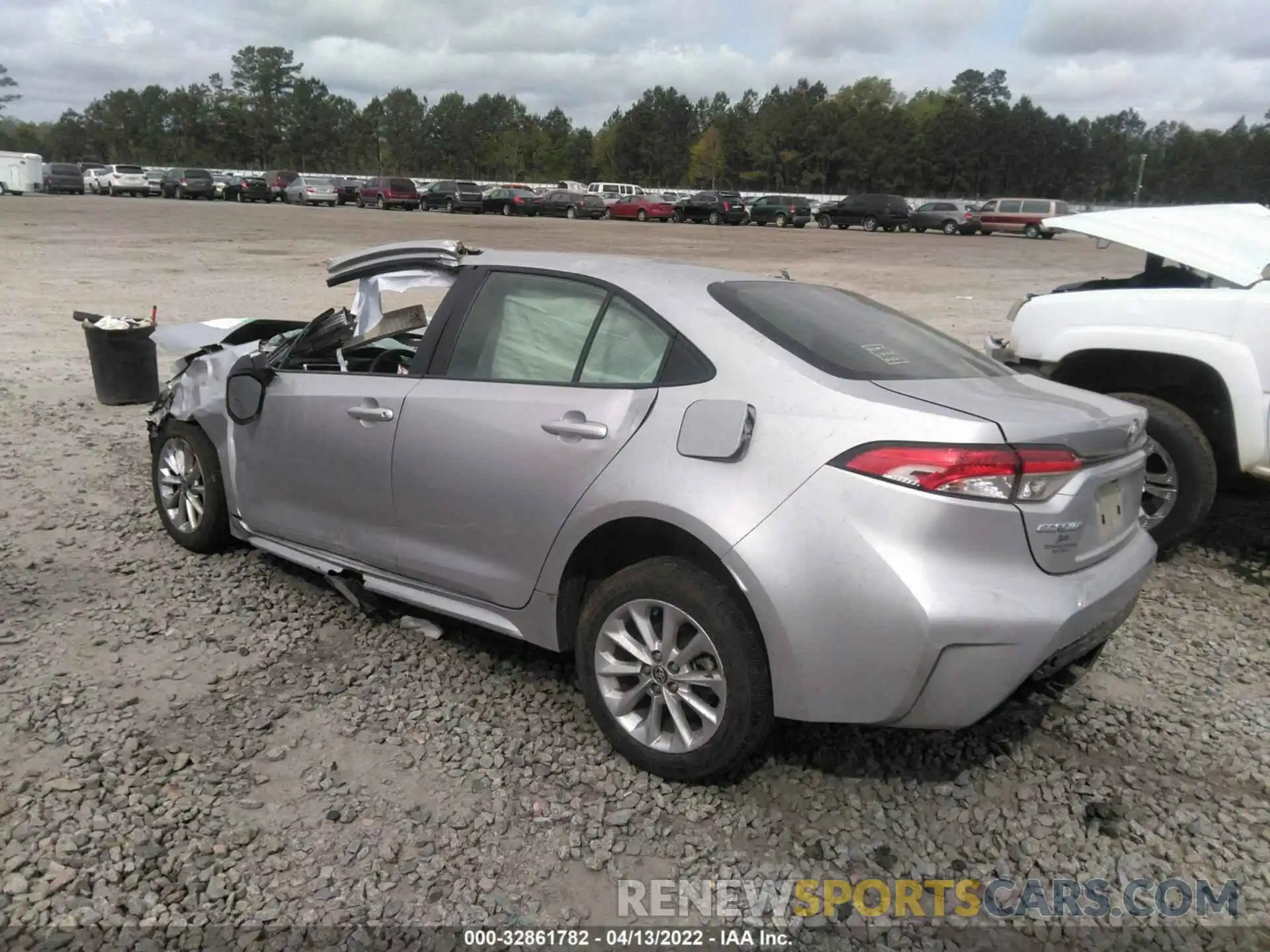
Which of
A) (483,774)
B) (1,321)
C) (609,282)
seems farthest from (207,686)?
(1,321)

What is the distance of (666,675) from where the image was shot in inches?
119

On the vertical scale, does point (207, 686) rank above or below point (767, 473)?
below

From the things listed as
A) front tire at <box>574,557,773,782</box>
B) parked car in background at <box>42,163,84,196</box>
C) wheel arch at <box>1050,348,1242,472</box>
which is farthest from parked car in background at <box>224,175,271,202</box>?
front tire at <box>574,557,773,782</box>

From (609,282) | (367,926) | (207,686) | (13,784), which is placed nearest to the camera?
(367,926)

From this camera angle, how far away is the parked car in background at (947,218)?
4369 cm

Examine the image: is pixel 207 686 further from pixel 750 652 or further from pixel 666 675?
pixel 750 652

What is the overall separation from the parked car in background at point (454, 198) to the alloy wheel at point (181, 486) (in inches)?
1850

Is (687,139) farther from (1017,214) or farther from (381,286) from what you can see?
(381,286)

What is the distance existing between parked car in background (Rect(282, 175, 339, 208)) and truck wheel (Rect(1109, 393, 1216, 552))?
2105 inches

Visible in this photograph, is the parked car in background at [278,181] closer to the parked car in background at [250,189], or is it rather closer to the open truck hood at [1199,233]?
the parked car in background at [250,189]

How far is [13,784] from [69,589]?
1688mm

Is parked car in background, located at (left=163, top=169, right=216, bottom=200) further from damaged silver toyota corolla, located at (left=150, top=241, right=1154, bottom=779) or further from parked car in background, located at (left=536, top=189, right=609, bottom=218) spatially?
damaged silver toyota corolla, located at (left=150, top=241, right=1154, bottom=779)

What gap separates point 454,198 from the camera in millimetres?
49594

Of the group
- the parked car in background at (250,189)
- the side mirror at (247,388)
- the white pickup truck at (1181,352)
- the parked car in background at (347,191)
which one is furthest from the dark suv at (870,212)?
the side mirror at (247,388)
